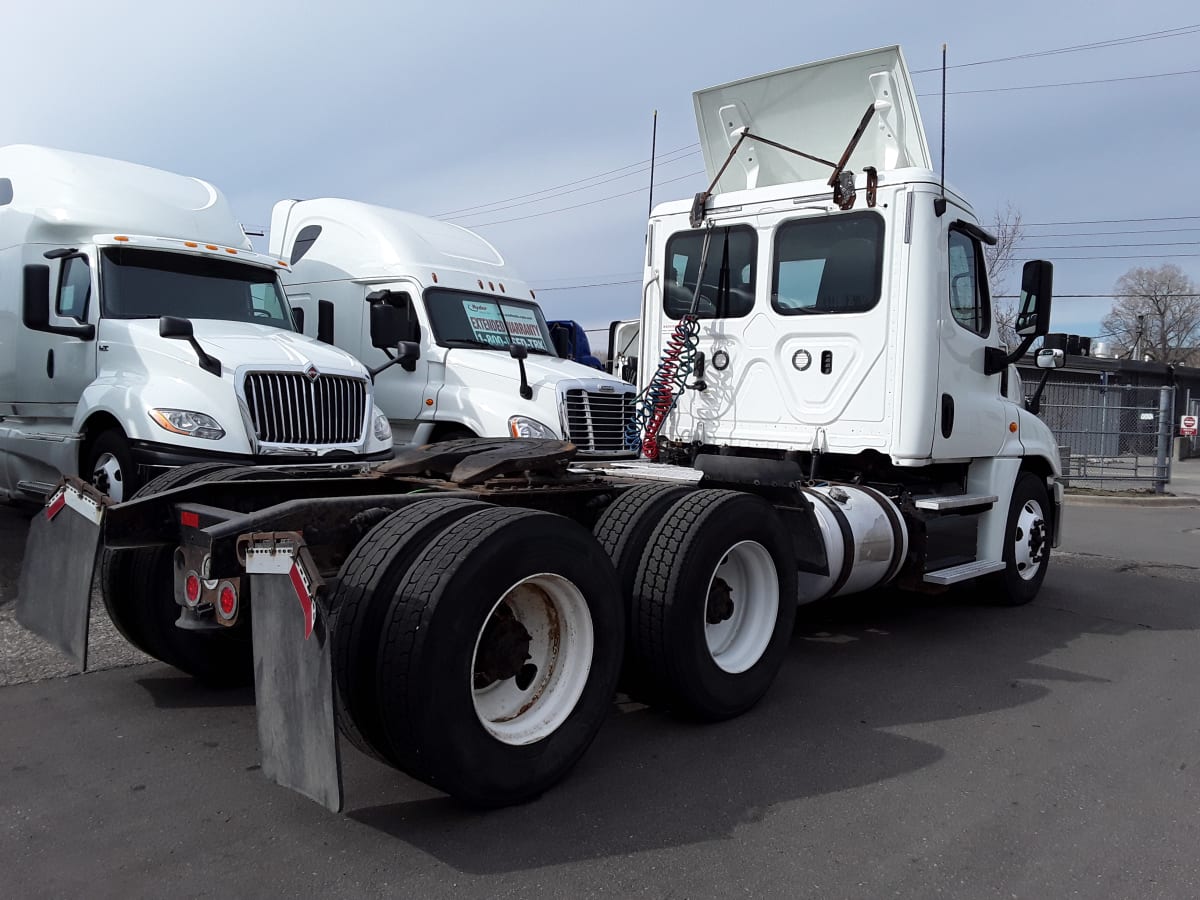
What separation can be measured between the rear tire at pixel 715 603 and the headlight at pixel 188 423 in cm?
421

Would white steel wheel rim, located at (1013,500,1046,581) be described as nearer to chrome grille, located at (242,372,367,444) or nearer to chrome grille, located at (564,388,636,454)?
chrome grille, located at (564,388,636,454)

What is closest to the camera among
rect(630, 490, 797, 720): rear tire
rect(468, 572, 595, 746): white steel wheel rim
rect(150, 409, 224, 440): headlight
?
rect(468, 572, 595, 746): white steel wheel rim

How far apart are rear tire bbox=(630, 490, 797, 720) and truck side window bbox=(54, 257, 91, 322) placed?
6343 mm

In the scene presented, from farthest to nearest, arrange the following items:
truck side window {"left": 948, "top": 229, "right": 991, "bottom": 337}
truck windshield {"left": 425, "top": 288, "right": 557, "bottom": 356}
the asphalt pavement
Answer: truck windshield {"left": 425, "top": 288, "right": 557, "bottom": 356} < truck side window {"left": 948, "top": 229, "right": 991, "bottom": 337} < the asphalt pavement

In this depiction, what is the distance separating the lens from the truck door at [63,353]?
8266mm

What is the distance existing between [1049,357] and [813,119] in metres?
2.54

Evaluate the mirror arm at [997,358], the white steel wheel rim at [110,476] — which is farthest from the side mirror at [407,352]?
the mirror arm at [997,358]

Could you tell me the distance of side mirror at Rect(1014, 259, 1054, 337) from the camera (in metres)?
6.73

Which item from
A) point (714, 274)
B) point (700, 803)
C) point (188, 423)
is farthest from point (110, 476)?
point (700, 803)

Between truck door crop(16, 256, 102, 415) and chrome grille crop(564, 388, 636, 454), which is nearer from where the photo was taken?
truck door crop(16, 256, 102, 415)

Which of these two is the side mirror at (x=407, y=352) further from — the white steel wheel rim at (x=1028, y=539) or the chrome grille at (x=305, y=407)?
the white steel wheel rim at (x=1028, y=539)

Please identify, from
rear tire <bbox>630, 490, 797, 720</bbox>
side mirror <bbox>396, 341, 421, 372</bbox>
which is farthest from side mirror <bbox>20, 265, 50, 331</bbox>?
rear tire <bbox>630, 490, 797, 720</bbox>

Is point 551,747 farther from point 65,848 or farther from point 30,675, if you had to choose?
point 30,675

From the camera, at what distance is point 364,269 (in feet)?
34.7
